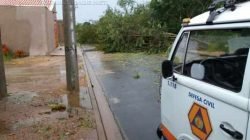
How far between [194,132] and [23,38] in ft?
65.3

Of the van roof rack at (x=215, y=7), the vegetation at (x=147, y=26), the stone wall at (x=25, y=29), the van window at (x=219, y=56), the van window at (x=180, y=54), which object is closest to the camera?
the van window at (x=219, y=56)

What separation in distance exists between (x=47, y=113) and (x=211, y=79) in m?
5.29

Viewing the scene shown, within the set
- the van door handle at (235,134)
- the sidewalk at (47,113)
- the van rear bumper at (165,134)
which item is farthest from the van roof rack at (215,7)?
the sidewalk at (47,113)

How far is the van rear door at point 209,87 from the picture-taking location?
2.87 metres

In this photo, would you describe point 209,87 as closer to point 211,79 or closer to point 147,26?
point 211,79

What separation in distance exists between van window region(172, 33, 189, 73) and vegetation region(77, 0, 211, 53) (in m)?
18.8

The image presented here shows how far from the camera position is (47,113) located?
810 centimetres

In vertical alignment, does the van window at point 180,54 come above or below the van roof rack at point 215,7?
below

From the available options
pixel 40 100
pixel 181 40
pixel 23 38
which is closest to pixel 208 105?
pixel 181 40

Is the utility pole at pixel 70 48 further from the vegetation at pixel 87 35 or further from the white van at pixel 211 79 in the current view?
the vegetation at pixel 87 35

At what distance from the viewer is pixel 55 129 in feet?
22.6

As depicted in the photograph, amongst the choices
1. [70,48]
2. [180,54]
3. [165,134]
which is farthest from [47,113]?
[180,54]

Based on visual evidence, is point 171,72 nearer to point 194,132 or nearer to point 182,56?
point 182,56

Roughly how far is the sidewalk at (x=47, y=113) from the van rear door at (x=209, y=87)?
264 cm
